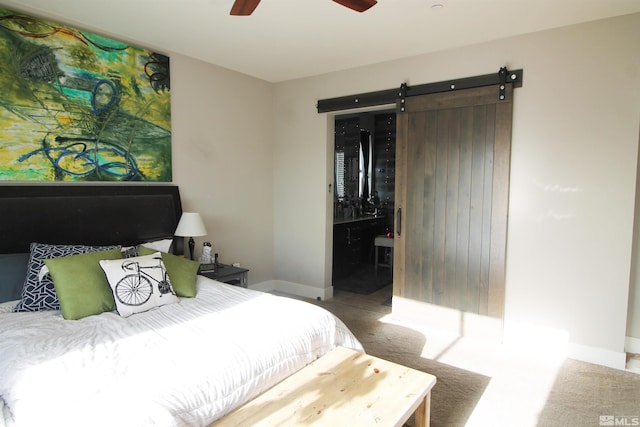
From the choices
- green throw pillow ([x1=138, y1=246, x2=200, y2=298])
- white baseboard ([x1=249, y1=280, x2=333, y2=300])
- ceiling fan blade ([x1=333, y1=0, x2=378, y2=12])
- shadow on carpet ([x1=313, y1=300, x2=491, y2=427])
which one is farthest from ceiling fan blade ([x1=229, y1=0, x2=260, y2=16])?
white baseboard ([x1=249, y1=280, x2=333, y2=300])

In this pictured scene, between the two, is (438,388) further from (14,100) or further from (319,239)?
(14,100)

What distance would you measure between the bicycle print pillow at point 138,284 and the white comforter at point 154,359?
0.23ft

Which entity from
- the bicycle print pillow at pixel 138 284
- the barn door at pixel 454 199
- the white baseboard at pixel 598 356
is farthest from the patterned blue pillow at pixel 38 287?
the white baseboard at pixel 598 356

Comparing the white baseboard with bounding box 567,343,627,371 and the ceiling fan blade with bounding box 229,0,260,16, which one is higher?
the ceiling fan blade with bounding box 229,0,260,16

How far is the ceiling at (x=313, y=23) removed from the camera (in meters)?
2.72

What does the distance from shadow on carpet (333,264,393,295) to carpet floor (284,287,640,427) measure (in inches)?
48.0

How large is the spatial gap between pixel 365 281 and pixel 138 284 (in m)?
3.48

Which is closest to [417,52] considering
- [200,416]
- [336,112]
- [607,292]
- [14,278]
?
[336,112]

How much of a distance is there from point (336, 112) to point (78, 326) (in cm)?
330

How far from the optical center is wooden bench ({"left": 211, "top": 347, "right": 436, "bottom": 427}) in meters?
1.63

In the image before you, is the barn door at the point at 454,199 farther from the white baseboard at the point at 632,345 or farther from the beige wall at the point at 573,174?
the white baseboard at the point at 632,345

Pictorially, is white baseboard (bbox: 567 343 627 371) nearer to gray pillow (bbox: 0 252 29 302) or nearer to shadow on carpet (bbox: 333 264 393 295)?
shadow on carpet (bbox: 333 264 393 295)

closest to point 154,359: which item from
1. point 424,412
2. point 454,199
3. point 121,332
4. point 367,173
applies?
point 121,332

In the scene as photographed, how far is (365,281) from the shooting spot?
5.35 metres
